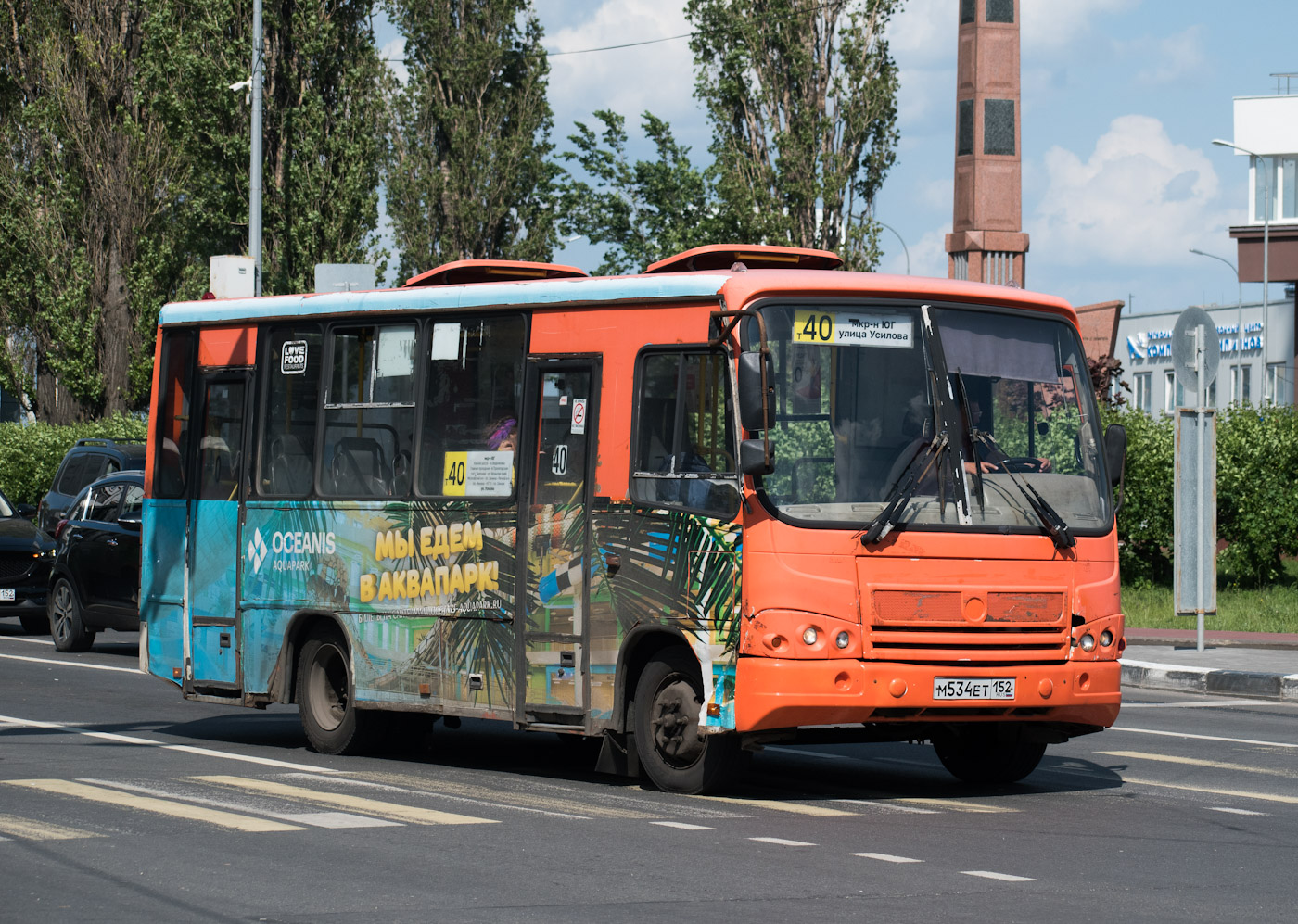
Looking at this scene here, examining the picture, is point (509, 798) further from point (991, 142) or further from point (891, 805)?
point (991, 142)

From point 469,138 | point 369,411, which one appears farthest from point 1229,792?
point 469,138

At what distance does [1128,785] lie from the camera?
1143 cm

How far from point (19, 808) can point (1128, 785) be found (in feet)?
19.8

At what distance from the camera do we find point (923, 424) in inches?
412

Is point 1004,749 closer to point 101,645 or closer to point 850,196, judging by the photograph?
point 101,645

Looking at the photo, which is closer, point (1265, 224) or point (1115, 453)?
point (1115, 453)

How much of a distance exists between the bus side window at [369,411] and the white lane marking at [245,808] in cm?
263

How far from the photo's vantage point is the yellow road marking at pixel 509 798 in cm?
995

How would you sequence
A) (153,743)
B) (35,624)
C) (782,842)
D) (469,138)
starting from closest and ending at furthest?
(782,842), (153,743), (35,624), (469,138)

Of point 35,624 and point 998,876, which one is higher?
point 35,624

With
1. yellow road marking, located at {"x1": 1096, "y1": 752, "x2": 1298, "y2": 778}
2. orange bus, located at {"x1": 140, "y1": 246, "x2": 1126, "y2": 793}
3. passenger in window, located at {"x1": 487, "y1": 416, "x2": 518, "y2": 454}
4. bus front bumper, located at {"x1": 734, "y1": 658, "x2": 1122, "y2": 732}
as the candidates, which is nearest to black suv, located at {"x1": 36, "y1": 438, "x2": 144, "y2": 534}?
orange bus, located at {"x1": 140, "y1": 246, "x2": 1126, "y2": 793}

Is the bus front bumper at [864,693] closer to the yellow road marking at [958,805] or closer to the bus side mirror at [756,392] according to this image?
the yellow road marking at [958,805]

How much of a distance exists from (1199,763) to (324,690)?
18.5 feet

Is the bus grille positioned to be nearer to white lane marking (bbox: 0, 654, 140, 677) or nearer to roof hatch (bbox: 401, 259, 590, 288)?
roof hatch (bbox: 401, 259, 590, 288)
